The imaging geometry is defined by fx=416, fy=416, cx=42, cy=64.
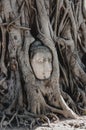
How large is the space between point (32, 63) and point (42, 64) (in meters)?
0.09

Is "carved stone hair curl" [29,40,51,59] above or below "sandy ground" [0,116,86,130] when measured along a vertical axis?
above

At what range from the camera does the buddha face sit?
3.78 m

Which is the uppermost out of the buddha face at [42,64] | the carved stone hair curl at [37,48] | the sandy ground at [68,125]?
the carved stone hair curl at [37,48]

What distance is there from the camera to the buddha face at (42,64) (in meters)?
3.78

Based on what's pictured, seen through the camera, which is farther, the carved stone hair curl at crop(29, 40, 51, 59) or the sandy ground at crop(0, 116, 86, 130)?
the carved stone hair curl at crop(29, 40, 51, 59)

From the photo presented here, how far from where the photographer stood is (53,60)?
384 centimetres

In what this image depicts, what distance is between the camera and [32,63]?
3799 millimetres

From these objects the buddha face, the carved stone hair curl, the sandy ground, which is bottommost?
the sandy ground

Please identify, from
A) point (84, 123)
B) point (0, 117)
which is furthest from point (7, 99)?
point (84, 123)

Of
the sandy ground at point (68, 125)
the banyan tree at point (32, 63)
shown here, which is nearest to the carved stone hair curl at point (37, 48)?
the banyan tree at point (32, 63)

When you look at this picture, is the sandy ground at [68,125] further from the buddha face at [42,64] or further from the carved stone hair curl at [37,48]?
the carved stone hair curl at [37,48]

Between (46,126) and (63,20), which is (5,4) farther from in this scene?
(46,126)

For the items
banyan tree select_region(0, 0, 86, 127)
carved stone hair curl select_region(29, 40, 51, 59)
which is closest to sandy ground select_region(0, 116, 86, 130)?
banyan tree select_region(0, 0, 86, 127)

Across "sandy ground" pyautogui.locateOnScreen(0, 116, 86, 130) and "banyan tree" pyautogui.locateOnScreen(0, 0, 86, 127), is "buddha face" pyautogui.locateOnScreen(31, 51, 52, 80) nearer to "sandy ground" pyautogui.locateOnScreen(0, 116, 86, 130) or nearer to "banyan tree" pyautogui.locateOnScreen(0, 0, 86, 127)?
"banyan tree" pyautogui.locateOnScreen(0, 0, 86, 127)
